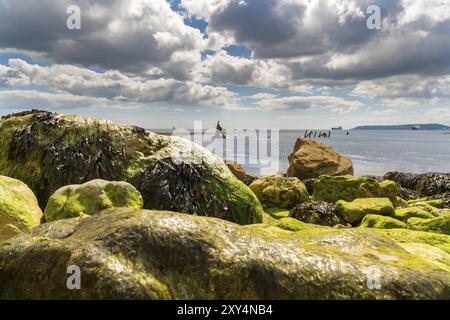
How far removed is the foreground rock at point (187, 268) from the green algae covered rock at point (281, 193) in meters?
11.7

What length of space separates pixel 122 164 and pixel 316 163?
1811 centimetres

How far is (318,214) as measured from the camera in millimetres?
13477

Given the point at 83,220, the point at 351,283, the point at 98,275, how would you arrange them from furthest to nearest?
the point at 83,220
the point at 351,283
the point at 98,275

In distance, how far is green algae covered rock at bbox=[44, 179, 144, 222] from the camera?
7344 mm

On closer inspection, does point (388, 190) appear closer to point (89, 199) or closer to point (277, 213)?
point (277, 213)

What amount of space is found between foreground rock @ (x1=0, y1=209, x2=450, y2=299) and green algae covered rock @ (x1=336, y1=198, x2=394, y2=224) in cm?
912

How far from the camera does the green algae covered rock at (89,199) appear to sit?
734 cm

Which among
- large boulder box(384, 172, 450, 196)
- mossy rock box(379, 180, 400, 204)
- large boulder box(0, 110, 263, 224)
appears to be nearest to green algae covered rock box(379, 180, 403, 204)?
mossy rock box(379, 180, 400, 204)

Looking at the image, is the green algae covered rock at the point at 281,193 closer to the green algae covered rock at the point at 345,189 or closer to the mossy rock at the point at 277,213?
the mossy rock at the point at 277,213

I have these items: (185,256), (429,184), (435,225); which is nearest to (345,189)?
(435,225)
